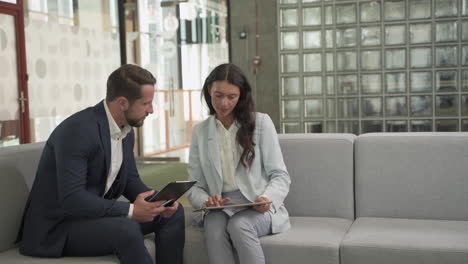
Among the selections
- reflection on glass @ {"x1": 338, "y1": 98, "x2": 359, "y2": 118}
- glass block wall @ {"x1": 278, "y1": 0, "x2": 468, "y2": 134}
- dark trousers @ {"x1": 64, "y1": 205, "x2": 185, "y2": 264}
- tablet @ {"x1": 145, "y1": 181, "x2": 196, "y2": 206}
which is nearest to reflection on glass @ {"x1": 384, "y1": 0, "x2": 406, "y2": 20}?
glass block wall @ {"x1": 278, "y1": 0, "x2": 468, "y2": 134}

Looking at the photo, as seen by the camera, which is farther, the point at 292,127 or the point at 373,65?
the point at 292,127

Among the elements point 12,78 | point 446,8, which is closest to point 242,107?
point 446,8

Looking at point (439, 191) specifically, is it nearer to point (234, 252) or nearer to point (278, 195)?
point (278, 195)

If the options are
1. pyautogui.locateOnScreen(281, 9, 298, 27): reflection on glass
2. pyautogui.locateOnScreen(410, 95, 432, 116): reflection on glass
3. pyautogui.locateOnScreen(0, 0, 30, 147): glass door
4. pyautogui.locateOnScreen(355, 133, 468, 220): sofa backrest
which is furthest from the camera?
pyautogui.locateOnScreen(0, 0, 30, 147): glass door

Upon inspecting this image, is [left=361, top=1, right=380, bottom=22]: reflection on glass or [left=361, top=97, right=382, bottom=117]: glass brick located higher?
[left=361, top=1, right=380, bottom=22]: reflection on glass

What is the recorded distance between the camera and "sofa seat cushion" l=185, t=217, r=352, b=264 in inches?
94.0

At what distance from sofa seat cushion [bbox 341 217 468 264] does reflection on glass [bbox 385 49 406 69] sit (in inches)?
121

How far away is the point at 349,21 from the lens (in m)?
5.59

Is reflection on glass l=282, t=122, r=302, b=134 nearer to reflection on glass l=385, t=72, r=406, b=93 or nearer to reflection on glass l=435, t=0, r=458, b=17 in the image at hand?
reflection on glass l=385, t=72, r=406, b=93

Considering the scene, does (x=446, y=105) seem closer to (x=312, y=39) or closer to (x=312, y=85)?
(x=312, y=85)

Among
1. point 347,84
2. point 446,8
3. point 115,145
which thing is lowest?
point 115,145

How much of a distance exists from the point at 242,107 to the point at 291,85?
310cm

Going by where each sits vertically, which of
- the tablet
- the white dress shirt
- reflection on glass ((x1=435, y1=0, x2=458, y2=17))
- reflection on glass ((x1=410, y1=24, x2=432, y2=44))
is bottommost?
the tablet

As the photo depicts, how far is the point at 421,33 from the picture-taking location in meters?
5.27
